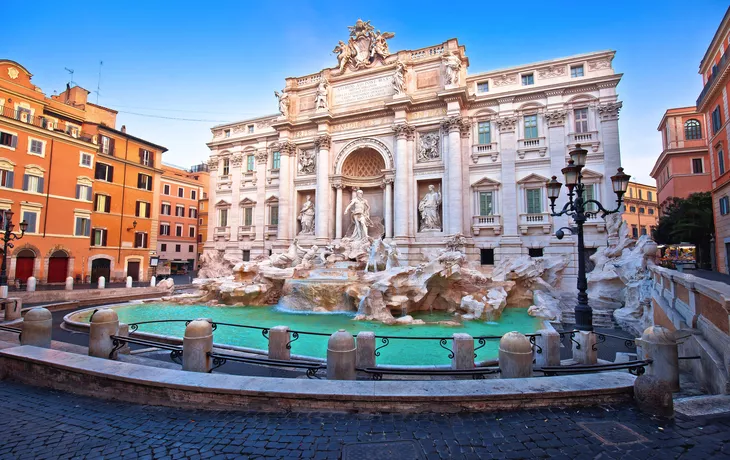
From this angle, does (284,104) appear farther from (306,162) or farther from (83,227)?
(83,227)

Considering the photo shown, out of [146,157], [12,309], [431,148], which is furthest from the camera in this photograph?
[146,157]

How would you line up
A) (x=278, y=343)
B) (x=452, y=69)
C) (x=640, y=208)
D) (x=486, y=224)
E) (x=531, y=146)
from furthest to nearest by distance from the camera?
(x=640, y=208)
(x=452, y=69)
(x=486, y=224)
(x=531, y=146)
(x=278, y=343)

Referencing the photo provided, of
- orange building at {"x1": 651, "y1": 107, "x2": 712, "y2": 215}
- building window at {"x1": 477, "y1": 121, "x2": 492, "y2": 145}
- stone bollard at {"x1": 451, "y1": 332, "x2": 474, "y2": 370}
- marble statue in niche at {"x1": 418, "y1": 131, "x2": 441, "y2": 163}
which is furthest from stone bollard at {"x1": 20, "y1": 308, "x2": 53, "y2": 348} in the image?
orange building at {"x1": 651, "y1": 107, "x2": 712, "y2": 215}

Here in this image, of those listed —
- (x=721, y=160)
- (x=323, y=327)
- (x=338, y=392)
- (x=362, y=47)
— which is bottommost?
(x=323, y=327)

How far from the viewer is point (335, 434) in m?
3.78

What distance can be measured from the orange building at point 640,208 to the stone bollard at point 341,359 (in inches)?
2248

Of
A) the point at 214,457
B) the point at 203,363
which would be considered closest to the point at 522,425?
the point at 214,457

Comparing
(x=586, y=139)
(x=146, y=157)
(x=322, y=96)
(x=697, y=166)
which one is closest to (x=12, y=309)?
(x=322, y=96)

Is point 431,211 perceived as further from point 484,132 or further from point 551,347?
point 551,347

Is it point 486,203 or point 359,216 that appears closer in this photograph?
point 486,203

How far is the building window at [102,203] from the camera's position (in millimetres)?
26891

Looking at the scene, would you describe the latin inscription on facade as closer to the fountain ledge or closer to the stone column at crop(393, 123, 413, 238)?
the stone column at crop(393, 123, 413, 238)

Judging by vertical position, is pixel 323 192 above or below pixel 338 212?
above

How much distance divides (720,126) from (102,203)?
41.7 meters
